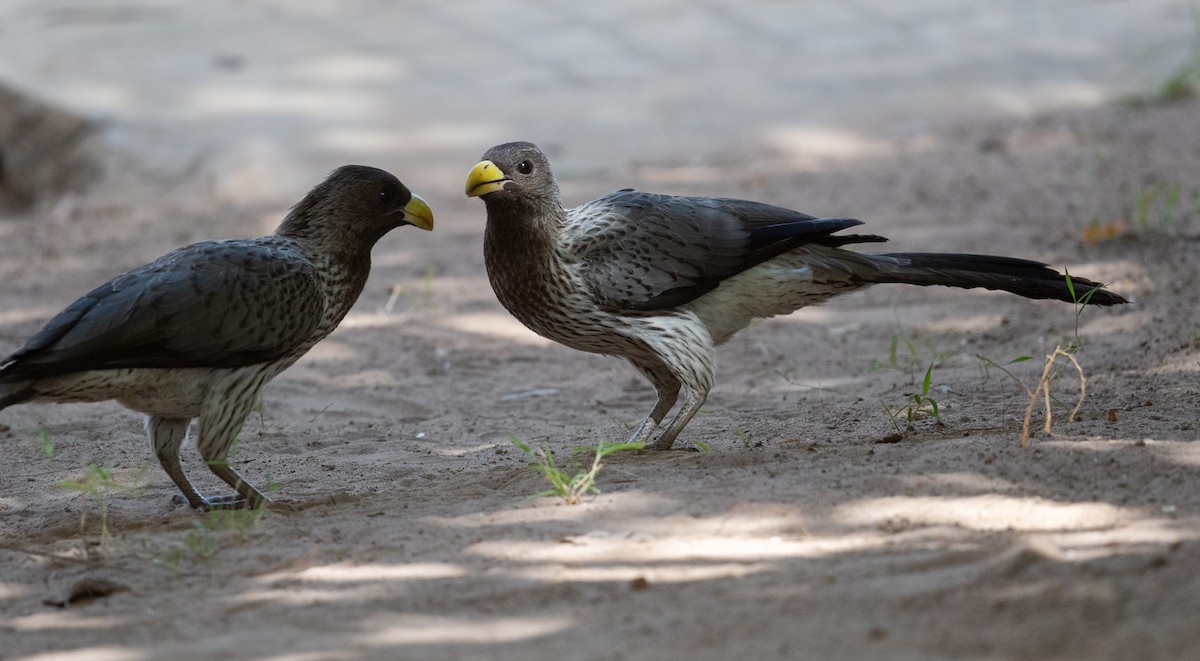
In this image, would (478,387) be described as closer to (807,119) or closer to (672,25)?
(807,119)

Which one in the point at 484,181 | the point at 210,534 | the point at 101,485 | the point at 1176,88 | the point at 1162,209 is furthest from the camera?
the point at 1176,88

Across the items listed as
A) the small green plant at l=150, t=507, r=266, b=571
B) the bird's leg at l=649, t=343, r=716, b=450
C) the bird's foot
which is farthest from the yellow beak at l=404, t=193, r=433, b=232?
the small green plant at l=150, t=507, r=266, b=571

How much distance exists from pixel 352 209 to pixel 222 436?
1090 millimetres

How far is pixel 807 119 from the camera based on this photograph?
35.5 feet

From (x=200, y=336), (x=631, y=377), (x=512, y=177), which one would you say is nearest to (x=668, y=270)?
(x=512, y=177)

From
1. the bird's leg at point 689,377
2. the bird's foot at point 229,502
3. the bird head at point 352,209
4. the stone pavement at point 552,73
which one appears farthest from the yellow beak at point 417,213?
the stone pavement at point 552,73

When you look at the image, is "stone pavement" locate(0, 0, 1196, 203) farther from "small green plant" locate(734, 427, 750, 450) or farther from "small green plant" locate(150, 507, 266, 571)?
"small green plant" locate(150, 507, 266, 571)

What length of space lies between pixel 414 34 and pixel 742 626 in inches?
384

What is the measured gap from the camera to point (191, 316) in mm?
4527

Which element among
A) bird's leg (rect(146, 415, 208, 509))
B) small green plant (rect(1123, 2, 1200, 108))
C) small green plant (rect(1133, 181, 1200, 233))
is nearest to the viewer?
bird's leg (rect(146, 415, 208, 509))

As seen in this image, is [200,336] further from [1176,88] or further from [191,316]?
[1176,88]

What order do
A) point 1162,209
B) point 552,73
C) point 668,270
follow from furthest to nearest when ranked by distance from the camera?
point 552,73, point 1162,209, point 668,270

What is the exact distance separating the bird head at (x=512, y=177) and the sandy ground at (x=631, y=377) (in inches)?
41.4

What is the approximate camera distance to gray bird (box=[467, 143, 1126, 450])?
5.02 metres
